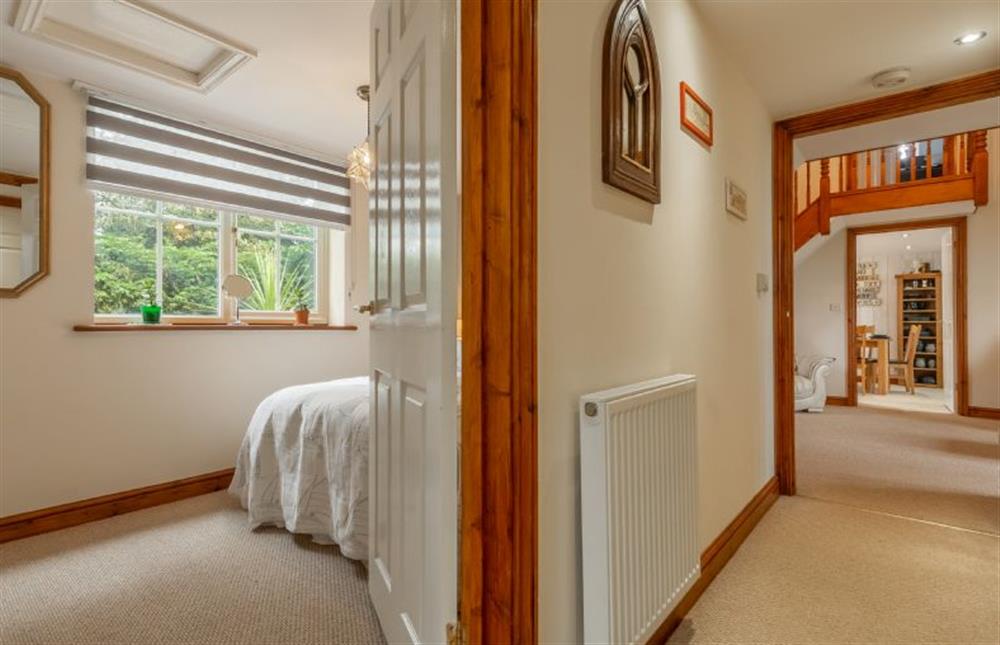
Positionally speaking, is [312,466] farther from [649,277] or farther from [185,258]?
[185,258]

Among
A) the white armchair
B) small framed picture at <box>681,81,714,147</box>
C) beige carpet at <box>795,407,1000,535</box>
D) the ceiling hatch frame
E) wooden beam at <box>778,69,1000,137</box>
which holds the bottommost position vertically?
beige carpet at <box>795,407,1000,535</box>

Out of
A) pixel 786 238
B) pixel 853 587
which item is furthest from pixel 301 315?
pixel 853 587

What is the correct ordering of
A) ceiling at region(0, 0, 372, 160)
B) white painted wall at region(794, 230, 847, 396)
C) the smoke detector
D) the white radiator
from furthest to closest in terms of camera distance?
1. white painted wall at region(794, 230, 847, 396)
2. the smoke detector
3. ceiling at region(0, 0, 372, 160)
4. the white radiator

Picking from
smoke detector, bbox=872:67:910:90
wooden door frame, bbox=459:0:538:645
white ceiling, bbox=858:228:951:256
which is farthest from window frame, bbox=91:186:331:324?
white ceiling, bbox=858:228:951:256

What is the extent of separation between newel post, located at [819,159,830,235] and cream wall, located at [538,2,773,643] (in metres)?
3.66

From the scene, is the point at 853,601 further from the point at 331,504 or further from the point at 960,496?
the point at 331,504

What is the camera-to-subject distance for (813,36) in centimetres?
218

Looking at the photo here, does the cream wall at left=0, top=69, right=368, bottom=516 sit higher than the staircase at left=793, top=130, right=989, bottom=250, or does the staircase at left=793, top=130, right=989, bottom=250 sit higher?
the staircase at left=793, top=130, right=989, bottom=250

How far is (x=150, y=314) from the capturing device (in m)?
2.85

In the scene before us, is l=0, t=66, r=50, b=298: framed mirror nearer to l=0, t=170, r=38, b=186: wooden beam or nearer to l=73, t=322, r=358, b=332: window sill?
l=0, t=170, r=38, b=186: wooden beam

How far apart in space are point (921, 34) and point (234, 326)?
390 cm

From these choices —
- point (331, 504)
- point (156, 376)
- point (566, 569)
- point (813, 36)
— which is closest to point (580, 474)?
point (566, 569)

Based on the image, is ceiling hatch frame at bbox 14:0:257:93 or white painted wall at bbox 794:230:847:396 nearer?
ceiling hatch frame at bbox 14:0:257:93

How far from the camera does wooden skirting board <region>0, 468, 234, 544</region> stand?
2357mm
